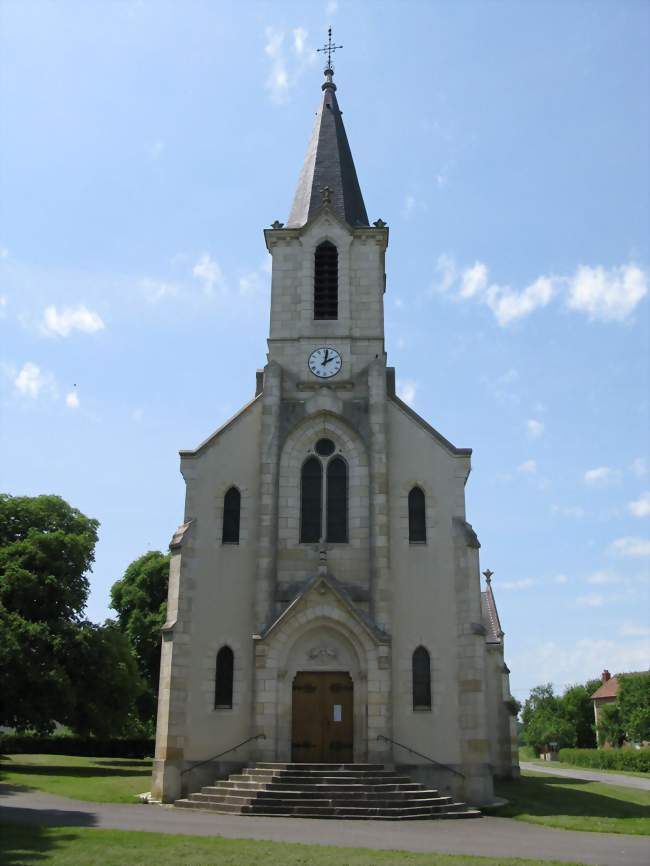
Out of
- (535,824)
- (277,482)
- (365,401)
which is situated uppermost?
(365,401)

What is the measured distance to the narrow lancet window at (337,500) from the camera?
25.7 m

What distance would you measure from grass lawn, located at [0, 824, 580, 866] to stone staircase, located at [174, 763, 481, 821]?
17.1 ft

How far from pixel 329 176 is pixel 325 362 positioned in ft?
27.4

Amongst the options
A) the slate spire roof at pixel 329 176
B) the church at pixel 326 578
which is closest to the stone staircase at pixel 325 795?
the church at pixel 326 578

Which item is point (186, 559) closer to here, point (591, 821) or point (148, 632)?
point (591, 821)

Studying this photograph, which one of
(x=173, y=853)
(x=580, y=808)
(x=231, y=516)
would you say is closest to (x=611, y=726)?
(x=580, y=808)

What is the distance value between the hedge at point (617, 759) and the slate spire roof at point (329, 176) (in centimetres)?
4311

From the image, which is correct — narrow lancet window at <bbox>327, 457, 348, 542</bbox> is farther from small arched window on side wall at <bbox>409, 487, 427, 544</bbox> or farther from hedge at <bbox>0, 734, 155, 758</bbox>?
hedge at <bbox>0, 734, 155, 758</bbox>

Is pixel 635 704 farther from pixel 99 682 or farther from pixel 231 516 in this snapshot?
pixel 231 516

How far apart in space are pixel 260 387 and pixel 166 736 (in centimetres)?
1174

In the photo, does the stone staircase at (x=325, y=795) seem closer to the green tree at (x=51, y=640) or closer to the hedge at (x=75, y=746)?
the green tree at (x=51, y=640)

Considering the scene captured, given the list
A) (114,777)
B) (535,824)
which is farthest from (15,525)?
(535,824)

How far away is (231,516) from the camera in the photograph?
25.8m

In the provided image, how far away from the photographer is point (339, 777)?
20.8 m
